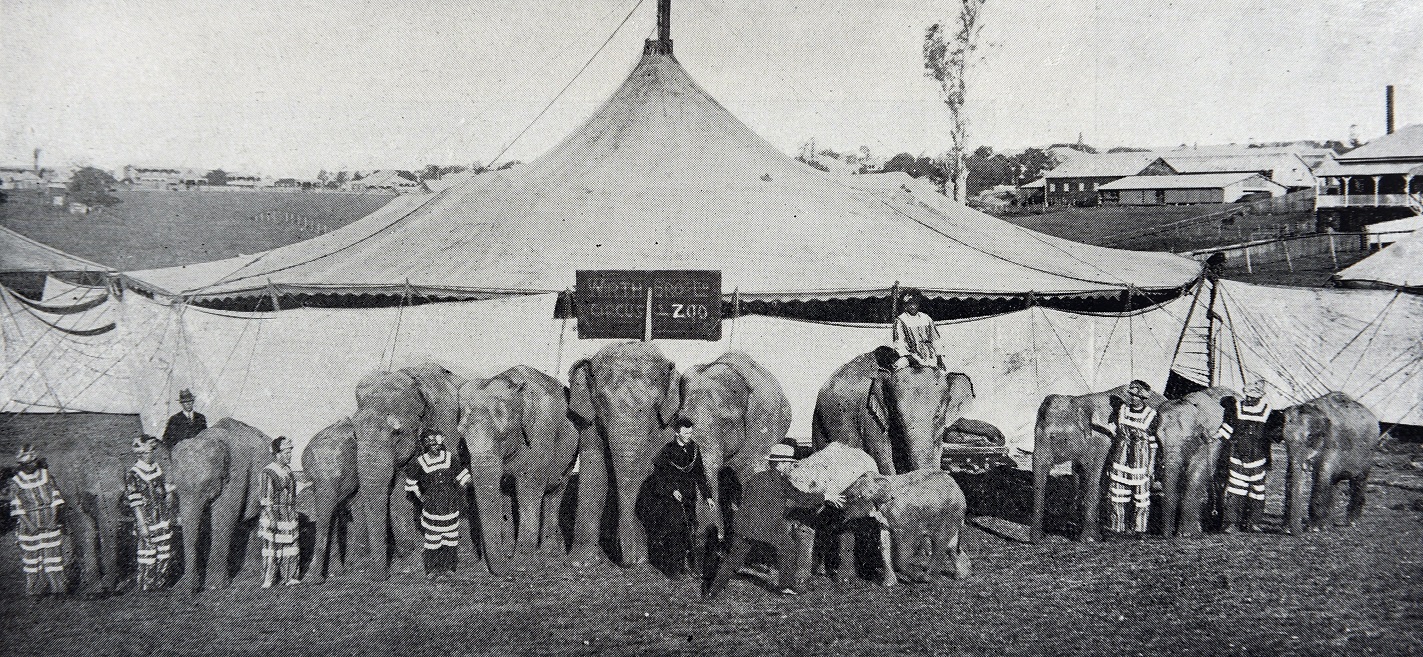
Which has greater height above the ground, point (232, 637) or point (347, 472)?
point (347, 472)

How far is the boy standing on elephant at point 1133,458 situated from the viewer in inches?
315

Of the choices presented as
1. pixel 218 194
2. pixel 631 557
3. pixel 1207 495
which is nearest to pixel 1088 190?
pixel 1207 495

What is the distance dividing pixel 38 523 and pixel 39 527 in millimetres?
31

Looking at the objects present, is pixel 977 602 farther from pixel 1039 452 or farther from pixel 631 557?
pixel 631 557

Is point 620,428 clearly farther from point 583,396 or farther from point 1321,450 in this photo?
point 1321,450

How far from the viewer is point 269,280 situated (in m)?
9.90

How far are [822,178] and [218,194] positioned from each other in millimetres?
49945

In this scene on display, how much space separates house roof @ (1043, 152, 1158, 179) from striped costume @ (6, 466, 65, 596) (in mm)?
46297

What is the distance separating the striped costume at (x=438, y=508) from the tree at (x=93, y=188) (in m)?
29.6

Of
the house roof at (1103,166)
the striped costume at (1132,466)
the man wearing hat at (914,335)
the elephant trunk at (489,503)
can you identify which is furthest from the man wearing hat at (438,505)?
the house roof at (1103,166)

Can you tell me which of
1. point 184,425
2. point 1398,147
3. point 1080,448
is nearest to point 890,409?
point 1080,448

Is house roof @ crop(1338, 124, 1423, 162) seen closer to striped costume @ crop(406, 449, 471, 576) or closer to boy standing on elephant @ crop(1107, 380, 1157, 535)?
boy standing on elephant @ crop(1107, 380, 1157, 535)

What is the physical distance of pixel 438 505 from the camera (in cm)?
717

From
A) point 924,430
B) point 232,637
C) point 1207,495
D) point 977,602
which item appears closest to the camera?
point 232,637
